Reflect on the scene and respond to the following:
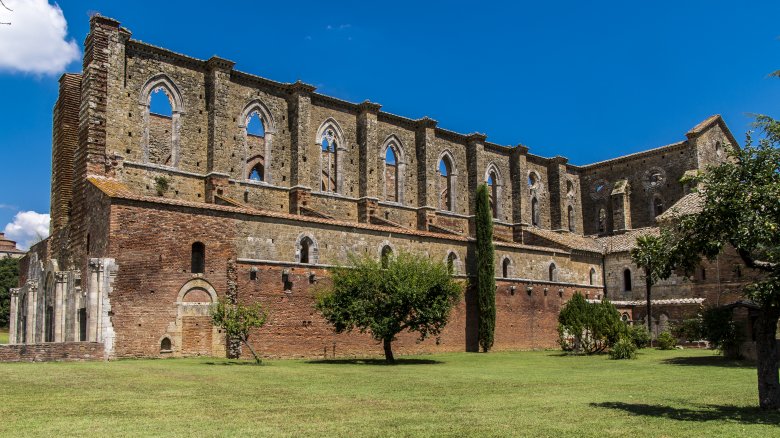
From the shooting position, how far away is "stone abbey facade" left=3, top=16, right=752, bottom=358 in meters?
25.1

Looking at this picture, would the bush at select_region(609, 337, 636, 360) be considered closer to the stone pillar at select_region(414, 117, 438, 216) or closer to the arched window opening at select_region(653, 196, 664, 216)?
the stone pillar at select_region(414, 117, 438, 216)

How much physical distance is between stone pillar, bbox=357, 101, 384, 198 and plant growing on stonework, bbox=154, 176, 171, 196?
10.7m

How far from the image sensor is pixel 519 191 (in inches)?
1815

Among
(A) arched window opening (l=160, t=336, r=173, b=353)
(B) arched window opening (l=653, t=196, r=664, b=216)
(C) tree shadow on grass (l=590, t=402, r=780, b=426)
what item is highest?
(B) arched window opening (l=653, t=196, r=664, b=216)

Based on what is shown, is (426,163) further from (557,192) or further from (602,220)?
(602,220)

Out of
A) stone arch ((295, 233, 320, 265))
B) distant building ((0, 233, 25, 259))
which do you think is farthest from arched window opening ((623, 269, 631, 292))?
distant building ((0, 233, 25, 259))

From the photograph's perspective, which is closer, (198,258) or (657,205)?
(198,258)

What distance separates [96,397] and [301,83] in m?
24.6

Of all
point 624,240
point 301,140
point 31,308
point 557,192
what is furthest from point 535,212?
point 31,308

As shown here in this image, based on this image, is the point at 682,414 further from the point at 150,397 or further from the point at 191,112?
the point at 191,112

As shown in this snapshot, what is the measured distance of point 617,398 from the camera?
47.3 ft

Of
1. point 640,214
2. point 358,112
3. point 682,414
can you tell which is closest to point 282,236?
point 358,112

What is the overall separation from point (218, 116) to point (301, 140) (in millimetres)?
4415

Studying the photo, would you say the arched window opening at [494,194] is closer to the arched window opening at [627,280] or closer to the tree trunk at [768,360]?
the arched window opening at [627,280]
